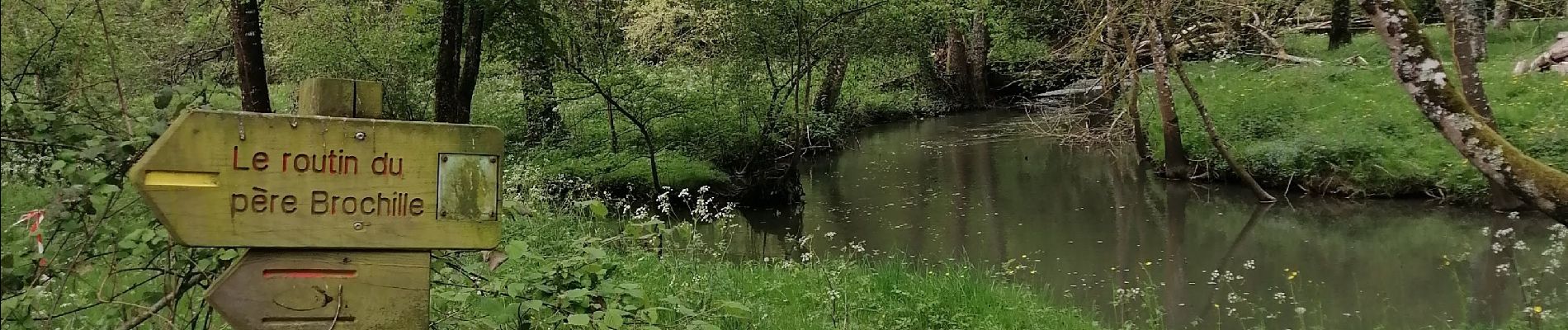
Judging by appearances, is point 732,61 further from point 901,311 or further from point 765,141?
point 901,311

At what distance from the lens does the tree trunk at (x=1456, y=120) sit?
14.6ft

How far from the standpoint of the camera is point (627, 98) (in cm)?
1195

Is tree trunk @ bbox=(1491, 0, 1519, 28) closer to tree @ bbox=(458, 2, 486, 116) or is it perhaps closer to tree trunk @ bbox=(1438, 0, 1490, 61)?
tree trunk @ bbox=(1438, 0, 1490, 61)

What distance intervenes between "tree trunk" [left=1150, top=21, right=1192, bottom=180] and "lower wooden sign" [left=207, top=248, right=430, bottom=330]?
10.6 metres

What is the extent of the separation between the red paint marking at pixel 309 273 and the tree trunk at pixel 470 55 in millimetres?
7096

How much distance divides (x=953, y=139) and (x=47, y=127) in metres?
17.5

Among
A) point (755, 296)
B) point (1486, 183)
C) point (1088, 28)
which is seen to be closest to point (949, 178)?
point (1088, 28)

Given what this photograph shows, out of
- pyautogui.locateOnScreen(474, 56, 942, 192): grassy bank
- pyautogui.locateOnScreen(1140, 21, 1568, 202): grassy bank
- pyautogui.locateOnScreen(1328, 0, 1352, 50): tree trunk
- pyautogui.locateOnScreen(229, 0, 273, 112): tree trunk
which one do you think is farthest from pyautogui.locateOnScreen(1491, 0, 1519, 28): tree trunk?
pyautogui.locateOnScreen(229, 0, 273, 112): tree trunk

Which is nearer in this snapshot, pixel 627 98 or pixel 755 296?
pixel 755 296

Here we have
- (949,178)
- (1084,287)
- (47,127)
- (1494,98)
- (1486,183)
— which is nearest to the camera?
(47,127)

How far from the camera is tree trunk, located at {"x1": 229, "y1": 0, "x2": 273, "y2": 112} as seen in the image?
6.11 m

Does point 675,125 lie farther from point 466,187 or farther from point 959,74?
point 959,74

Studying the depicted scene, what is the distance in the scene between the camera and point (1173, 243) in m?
9.45

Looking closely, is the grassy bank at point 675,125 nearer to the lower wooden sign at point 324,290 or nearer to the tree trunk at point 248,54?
the tree trunk at point 248,54
